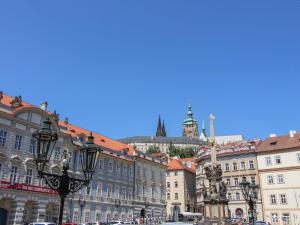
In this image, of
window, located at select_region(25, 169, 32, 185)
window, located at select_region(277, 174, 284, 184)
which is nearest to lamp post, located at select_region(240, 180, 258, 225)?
window, located at select_region(25, 169, 32, 185)

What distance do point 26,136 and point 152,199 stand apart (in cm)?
2638

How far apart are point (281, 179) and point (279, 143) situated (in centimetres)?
636

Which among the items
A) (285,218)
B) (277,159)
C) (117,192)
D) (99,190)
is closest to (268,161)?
(277,159)

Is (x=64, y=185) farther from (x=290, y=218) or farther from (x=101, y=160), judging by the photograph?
(x=290, y=218)

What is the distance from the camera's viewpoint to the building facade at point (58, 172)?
3341cm

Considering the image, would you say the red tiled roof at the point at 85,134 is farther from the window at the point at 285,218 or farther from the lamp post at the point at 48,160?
the lamp post at the point at 48,160

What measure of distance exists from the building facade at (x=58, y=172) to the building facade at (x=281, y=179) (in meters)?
17.7

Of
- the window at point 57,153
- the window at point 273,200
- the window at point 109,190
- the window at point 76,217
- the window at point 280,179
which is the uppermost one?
the window at point 57,153

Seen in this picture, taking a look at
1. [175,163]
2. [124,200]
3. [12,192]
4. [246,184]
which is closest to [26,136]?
[12,192]

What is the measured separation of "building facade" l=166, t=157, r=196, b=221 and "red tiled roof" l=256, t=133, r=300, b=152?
20.0m

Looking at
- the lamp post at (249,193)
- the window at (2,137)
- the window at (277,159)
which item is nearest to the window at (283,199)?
the window at (277,159)

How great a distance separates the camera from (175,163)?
2945 inches

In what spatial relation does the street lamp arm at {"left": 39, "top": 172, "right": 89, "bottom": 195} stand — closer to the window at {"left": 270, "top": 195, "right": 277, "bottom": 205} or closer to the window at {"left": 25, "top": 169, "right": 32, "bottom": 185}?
the window at {"left": 25, "top": 169, "right": 32, "bottom": 185}

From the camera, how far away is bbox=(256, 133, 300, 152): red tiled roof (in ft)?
177
